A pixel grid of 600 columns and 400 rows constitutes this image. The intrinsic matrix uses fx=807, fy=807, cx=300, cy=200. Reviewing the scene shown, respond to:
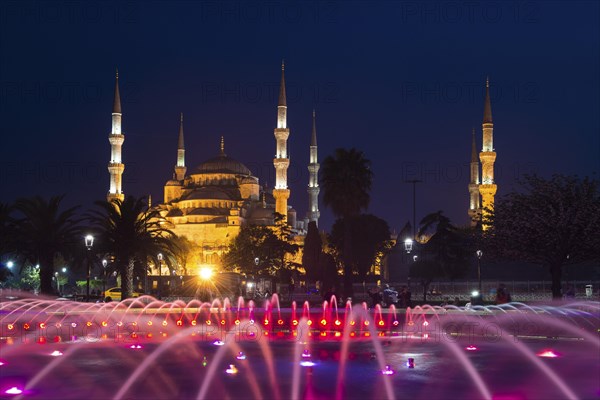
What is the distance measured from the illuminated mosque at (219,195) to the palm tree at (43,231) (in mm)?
51033

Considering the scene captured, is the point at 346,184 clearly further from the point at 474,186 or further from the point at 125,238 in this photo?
the point at 474,186

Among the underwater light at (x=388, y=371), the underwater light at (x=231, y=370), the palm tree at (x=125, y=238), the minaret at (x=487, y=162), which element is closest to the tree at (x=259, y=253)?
the minaret at (x=487, y=162)

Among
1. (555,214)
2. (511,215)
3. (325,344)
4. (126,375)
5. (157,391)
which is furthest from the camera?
(511,215)

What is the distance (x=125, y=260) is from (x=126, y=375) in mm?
22015

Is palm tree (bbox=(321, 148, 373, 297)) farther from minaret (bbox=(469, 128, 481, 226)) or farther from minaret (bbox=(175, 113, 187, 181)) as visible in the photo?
minaret (bbox=(175, 113, 187, 181))

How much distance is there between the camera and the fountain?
1338 centimetres

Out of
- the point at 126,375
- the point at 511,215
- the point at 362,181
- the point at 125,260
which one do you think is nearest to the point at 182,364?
the point at 126,375

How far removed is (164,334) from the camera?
23031 mm

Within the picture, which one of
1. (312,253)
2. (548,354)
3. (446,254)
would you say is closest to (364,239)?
(312,253)

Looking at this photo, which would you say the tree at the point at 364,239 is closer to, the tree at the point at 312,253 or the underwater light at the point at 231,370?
the tree at the point at 312,253

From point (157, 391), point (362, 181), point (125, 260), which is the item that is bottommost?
point (157, 391)

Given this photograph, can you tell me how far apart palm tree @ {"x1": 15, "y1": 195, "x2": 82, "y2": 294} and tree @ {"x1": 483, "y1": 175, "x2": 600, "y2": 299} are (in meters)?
19.6

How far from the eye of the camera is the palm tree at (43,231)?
35000 millimetres

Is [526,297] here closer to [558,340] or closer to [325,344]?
[558,340]
